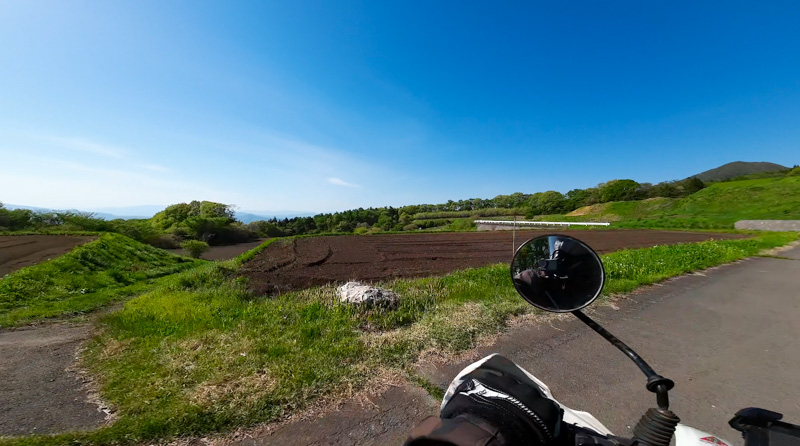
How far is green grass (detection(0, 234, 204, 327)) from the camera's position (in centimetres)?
667

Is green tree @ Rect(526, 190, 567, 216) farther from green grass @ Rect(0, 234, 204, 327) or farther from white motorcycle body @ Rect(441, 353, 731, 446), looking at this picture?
white motorcycle body @ Rect(441, 353, 731, 446)

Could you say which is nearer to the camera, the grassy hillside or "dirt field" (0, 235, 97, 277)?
"dirt field" (0, 235, 97, 277)

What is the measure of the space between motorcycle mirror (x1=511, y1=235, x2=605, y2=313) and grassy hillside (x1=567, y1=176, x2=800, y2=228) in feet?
155

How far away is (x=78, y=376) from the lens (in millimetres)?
3232

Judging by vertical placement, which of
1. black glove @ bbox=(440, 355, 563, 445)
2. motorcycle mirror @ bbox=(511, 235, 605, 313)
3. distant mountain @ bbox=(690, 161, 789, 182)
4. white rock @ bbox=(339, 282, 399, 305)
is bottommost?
white rock @ bbox=(339, 282, 399, 305)

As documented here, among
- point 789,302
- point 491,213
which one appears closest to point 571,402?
point 789,302

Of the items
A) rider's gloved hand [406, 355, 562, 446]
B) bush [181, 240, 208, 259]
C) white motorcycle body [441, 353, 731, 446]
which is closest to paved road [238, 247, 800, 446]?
white motorcycle body [441, 353, 731, 446]

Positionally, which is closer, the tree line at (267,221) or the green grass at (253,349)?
the green grass at (253,349)

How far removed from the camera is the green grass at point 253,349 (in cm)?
237

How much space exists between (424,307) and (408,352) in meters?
1.73

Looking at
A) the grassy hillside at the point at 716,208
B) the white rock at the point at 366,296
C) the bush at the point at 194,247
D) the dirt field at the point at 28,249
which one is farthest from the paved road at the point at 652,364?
the grassy hillside at the point at 716,208

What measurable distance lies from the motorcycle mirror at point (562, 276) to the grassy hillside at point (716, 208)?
155 ft

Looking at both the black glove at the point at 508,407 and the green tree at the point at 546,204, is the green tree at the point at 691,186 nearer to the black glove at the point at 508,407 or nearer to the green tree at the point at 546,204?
the green tree at the point at 546,204

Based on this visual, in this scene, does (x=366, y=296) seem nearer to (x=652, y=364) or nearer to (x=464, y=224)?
(x=652, y=364)
